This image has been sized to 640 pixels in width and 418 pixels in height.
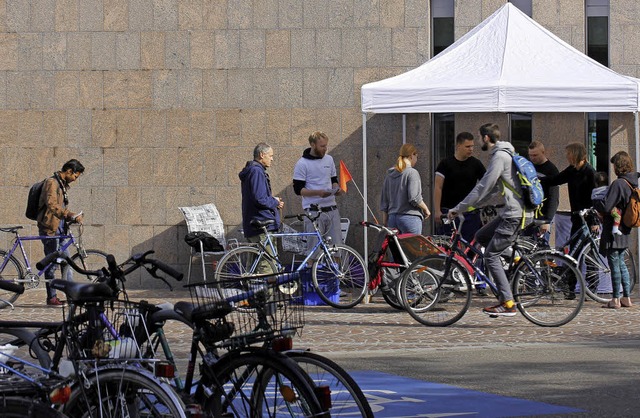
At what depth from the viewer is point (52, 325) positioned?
5.41 m

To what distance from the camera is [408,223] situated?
46.5 feet

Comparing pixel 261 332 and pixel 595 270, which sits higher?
pixel 261 332

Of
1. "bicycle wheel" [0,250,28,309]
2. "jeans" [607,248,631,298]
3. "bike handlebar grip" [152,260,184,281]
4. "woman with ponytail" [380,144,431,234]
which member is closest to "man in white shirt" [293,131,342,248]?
"woman with ponytail" [380,144,431,234]

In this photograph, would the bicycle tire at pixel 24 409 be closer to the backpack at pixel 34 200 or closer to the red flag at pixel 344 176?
the backpack at pixel 34 200

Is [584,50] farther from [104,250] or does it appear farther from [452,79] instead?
[104,250]

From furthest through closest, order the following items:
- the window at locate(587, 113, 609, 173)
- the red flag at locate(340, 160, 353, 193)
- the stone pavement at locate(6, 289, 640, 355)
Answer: the window at locate(587, 113, 609, 173)
the red flag at locate(340, 160, 353, 193)
the stone pavement at locate(6, 289, 640, 355)

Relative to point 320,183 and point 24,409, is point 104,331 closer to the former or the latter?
point 24,409

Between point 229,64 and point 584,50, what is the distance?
4763mm

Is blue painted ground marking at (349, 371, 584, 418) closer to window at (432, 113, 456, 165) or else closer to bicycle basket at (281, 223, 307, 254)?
bicycle basket at (281, 223, 307, 254)

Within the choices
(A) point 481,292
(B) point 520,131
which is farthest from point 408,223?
(B) point 520,131

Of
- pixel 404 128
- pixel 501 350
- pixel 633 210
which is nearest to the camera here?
pixel 501 350

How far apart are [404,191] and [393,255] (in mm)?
831

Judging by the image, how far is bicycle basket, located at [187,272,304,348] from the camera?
512 cm

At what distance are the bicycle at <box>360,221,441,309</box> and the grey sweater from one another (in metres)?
0.57
